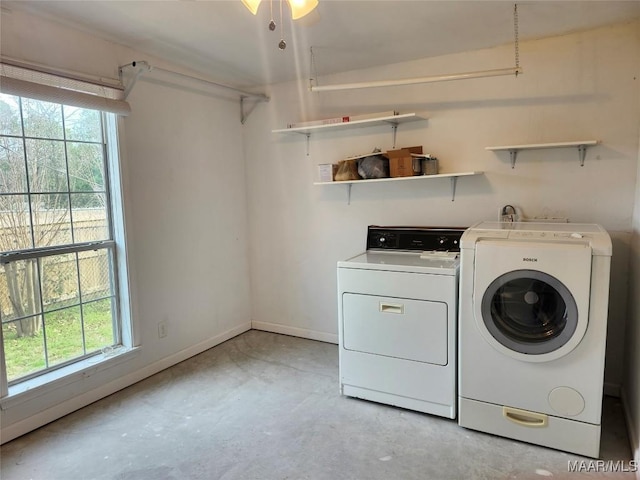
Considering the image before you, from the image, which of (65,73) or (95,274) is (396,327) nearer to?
(95,274)

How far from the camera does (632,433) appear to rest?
6.80ft

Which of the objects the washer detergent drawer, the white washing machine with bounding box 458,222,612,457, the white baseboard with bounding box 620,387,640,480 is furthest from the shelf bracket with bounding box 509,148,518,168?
the white baseboard with bounding box 620,387,640,480

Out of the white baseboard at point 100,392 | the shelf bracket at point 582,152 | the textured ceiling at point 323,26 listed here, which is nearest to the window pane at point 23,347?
the white baseboard at point 100,392

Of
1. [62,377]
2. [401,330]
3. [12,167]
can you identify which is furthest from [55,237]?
[401,330]

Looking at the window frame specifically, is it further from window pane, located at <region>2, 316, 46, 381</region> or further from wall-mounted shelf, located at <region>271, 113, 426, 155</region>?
wall-mounted shelf, located at <region>271, 113, 426, 155</region>

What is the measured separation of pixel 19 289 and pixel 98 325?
0.58m

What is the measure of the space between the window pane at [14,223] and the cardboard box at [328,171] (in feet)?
6.49

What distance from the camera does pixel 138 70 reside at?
2648mm

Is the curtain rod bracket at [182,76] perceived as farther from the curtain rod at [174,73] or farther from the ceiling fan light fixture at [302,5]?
the ceiling fan light fixture at [302,5]

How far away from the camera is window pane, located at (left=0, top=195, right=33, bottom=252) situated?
2184 millimetres

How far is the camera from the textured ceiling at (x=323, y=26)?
2.14 metres

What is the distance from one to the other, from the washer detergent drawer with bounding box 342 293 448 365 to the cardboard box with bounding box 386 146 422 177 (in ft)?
3.21

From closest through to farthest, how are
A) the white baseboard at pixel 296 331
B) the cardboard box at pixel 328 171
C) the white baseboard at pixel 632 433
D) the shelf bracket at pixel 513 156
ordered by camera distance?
the white baseboard at pixel 632 433 < the shelf bracket at pixel 513 156 < the cardboard box at pixel 328 171 < the white baseboard at pixel 296 331

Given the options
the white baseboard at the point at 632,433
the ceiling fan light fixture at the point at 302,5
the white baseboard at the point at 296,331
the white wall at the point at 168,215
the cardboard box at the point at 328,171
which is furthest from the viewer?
the white baseboard at the point at 296,331
